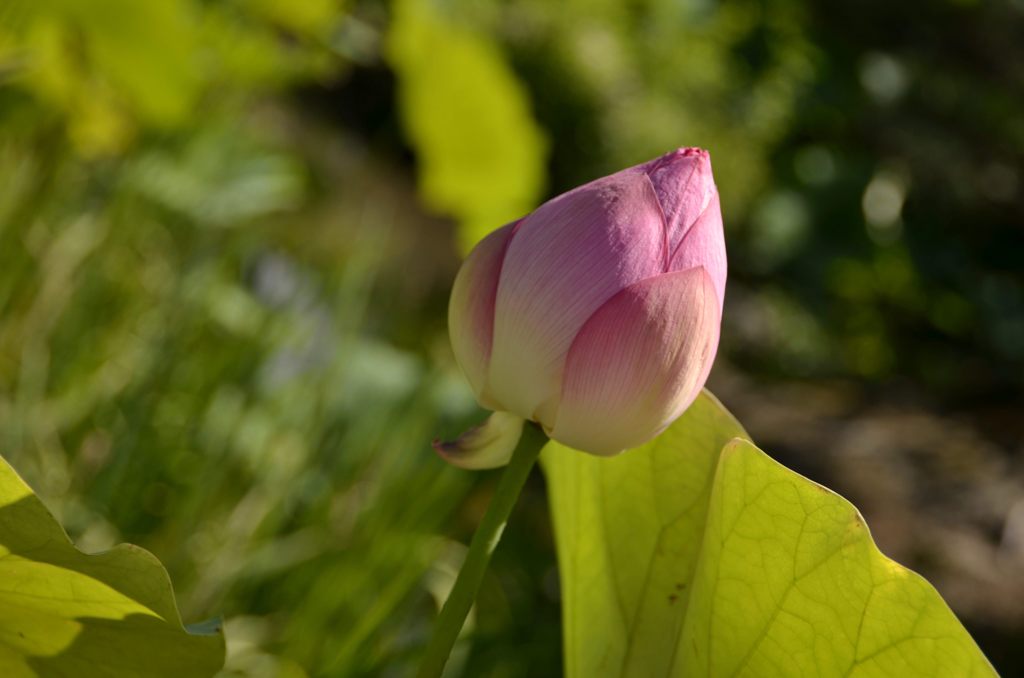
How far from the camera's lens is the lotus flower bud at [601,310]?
0.17 metres

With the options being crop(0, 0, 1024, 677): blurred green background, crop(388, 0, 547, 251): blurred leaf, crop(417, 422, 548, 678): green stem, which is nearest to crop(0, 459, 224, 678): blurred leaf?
crop(417, 422, 548, 678): green stem

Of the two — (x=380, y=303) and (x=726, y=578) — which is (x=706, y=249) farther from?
(x=380, y=303)

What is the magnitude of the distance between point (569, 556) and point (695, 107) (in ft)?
8.46

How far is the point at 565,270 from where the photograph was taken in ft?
0.57

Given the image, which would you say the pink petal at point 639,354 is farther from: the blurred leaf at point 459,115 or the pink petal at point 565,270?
the blurred leaf at point 459,115

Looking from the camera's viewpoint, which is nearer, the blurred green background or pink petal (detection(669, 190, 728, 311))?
pink petal (detection(669, 190, 728, 311))

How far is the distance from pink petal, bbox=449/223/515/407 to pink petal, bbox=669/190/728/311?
A: 27mm

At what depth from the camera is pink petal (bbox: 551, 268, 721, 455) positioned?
172 mm

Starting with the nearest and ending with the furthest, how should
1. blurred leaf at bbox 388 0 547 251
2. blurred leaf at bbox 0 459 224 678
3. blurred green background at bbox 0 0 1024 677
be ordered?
blurred leaf at bbox 0 459 224 678 → blurred green background at bbox 0 0 1024 677 → blurred leaf at bbox 388 0 547 251

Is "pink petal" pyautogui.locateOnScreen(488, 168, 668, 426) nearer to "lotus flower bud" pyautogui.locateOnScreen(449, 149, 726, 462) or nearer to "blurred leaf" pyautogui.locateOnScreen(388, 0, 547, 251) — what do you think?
"lotus flower bud" pyautogui.locateOnScreen(449, 149, 726, 462)

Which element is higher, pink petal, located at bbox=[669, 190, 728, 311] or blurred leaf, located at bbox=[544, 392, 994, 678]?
pink petal, located at bbox=[669, 190, 728, 311]

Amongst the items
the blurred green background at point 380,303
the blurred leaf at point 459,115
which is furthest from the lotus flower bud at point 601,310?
the blurred leaf at point 459,115

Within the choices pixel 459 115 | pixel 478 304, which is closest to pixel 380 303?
pixel 459 115

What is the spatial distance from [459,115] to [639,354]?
1.04m
